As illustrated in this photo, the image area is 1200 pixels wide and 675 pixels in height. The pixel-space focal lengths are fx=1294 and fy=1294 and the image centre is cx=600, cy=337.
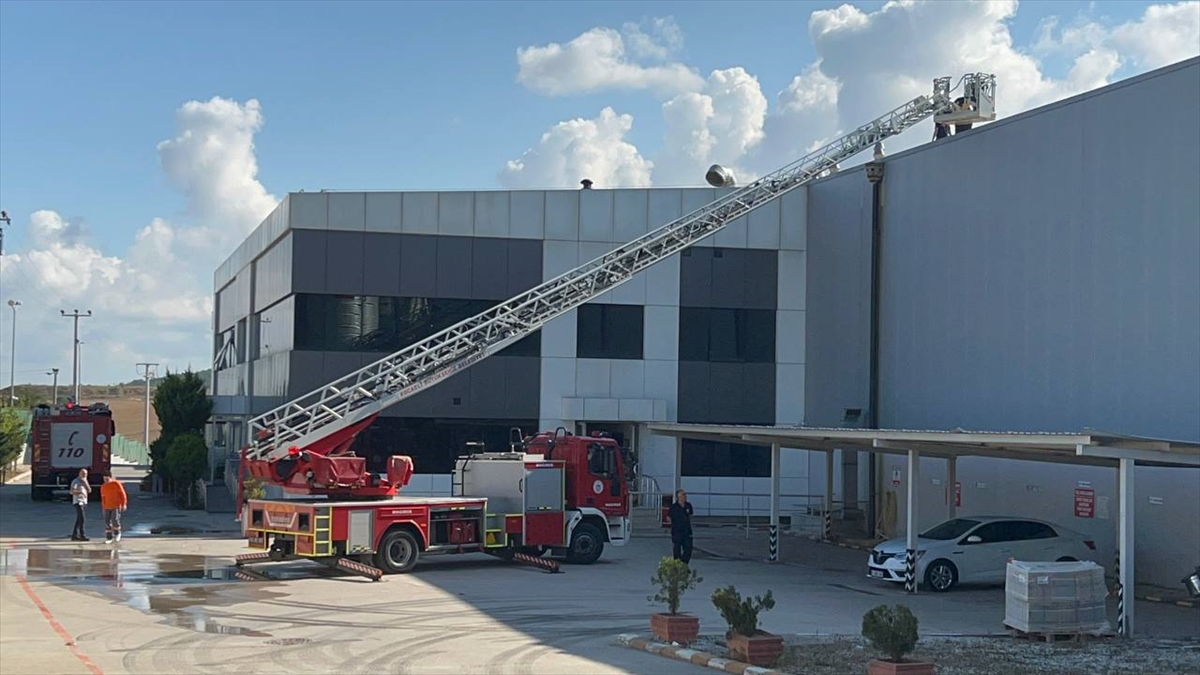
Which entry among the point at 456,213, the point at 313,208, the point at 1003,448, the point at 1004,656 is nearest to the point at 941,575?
the point at 1003,448

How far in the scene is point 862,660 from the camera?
1571 cm

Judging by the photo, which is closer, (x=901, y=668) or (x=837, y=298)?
(x=901, y=668)

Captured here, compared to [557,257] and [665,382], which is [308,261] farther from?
[665,382]

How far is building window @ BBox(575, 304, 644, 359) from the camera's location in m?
41.7

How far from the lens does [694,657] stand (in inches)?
615

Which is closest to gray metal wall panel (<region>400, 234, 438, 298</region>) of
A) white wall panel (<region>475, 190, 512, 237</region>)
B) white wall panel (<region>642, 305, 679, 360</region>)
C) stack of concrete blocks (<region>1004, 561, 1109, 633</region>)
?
white wall panel (<region>475, 190, 512, 237</region>)

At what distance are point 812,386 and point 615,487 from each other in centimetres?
1628

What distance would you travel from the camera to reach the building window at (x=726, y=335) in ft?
140

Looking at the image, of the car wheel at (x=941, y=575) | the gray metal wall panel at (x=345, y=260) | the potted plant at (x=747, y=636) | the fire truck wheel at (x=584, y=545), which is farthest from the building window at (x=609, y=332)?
the potted plant at (x=747, y=636)

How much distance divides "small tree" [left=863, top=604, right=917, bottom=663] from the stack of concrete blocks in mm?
5078

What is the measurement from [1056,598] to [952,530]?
7.46 m

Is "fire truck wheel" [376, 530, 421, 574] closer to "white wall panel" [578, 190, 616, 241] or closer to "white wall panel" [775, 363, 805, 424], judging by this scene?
"white wall panel" [578, 190, 616, 241]

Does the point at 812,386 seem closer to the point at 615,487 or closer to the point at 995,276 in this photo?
the point at 995,276

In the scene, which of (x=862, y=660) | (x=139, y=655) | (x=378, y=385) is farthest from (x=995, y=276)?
(x=139, y=655)
